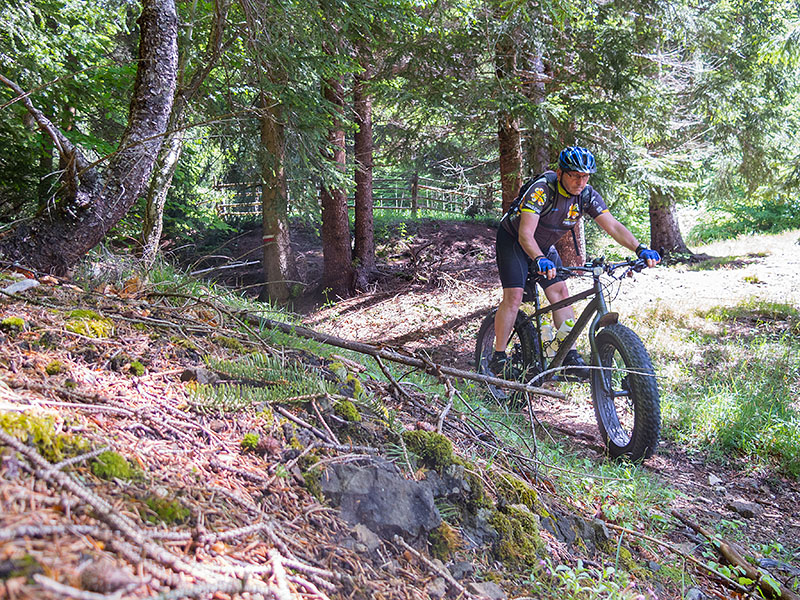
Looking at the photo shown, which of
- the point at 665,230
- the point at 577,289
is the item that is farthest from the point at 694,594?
the point at 665,230

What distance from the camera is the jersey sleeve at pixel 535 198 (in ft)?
15.7

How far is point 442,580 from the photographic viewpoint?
5.63 feet

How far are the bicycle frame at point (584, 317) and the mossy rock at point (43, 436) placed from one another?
388 centimetres

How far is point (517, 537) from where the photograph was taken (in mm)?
2141

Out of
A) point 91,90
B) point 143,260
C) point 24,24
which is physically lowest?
point 143,260

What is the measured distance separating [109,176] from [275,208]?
273 inches

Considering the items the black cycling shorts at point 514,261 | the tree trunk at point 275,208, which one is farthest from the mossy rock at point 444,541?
the tree trunk at point 275,208

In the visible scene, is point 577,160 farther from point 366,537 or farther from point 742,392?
point 366,537

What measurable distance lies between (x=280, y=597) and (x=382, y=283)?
11.1 metres

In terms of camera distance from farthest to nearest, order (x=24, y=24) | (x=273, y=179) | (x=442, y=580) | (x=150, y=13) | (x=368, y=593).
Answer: (x=273, y=179), (x=24, y=24), (x=150, y=13), (x=442, y=580), (x=368, y=593)

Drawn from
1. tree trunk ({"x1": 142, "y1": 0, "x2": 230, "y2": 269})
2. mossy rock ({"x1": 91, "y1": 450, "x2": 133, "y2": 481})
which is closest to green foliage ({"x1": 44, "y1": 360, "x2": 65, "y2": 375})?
mossy rock ({"x1": 91, "y1": 450, "x2": 133, "y2": 481})

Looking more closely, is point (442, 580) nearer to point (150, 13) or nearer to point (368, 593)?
point (368, 593)

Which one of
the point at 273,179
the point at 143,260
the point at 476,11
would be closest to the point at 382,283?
the point at 273,179

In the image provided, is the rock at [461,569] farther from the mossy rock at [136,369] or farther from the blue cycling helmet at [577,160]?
the blue cycling helmet at [577,160]
